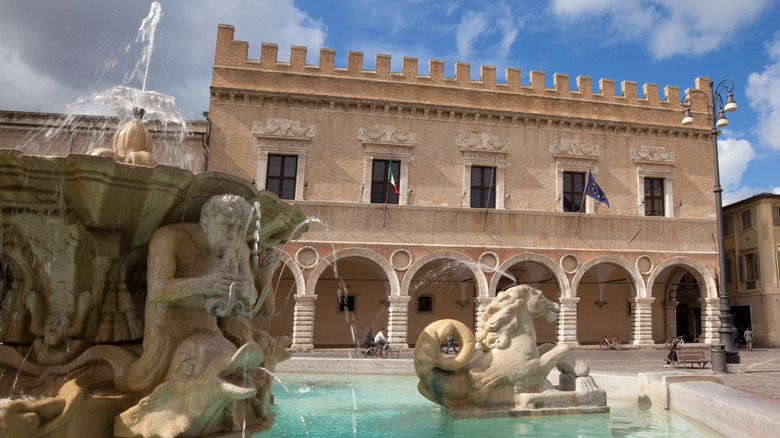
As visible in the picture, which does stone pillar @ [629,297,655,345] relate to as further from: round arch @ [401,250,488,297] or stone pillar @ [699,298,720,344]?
round arch @ [401,250,488,297]

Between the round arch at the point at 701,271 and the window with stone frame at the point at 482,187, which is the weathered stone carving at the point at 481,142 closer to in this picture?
the window with stone frame at the point at 482,187

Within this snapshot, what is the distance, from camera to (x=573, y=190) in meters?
20.2

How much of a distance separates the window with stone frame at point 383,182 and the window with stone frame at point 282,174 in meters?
2.75

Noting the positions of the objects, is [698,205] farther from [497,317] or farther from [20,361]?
[20,361]

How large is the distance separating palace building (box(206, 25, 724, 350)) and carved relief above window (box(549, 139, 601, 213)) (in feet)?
0.17

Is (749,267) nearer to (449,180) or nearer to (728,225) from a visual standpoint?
(728,225)

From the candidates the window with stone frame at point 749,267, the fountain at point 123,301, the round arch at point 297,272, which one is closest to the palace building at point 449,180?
the round arch at point 297,272

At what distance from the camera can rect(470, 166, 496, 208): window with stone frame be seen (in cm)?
1945

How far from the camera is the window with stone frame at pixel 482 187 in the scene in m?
19.5

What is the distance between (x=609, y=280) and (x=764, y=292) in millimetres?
6370

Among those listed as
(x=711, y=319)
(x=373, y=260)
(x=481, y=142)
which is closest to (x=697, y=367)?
(x=711, y=319)

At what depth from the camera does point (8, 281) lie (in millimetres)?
3883

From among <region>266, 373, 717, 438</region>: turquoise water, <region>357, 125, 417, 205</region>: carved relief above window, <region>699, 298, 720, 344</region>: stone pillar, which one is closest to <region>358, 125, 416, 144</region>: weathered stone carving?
<region>357, 125, 417, 205</region>: carved relief above window

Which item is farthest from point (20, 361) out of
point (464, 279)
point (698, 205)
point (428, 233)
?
point (698, 205)
